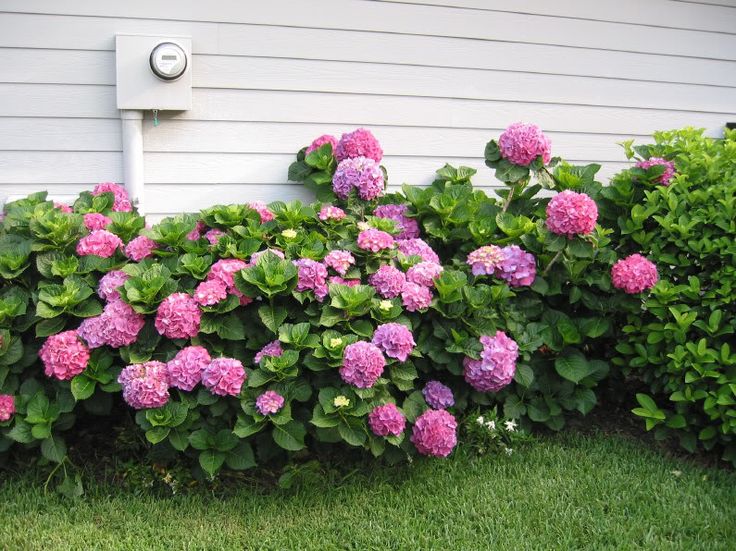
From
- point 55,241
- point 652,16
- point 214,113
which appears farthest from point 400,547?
point 652,16

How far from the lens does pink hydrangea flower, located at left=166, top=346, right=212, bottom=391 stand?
2738 millimetres

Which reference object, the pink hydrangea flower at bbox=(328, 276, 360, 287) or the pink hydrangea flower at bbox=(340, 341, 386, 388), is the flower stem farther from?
the pink hydrangea flower at bbox=(340, 341, 386, 388)

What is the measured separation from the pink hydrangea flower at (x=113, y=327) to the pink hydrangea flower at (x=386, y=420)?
95 cm

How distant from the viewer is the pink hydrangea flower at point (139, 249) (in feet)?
10.1

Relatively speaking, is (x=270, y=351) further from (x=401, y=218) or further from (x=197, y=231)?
(x=401, y=218)

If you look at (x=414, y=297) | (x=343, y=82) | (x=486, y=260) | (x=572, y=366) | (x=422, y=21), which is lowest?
(x=572, y=366)

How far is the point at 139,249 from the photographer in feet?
10.1

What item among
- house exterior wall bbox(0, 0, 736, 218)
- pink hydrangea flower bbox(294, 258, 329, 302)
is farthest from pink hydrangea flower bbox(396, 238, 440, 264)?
house exterior wall bbox(0, 0, 736, 218)

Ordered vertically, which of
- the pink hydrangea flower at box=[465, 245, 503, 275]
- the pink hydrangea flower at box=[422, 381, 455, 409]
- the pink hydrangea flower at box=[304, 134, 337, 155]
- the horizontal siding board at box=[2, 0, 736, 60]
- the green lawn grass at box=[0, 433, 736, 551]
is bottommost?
the green lawn grass at box=[0, 433, 736, 551]

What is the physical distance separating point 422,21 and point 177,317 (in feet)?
7.13

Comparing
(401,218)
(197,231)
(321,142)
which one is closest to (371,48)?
(321,142)

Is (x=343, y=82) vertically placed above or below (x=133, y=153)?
above

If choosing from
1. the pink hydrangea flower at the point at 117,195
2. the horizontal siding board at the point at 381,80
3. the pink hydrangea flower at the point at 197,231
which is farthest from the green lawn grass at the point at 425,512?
the horizontal siding board at the point at 381,80

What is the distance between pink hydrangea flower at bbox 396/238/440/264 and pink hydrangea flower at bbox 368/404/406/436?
0.74 metres
